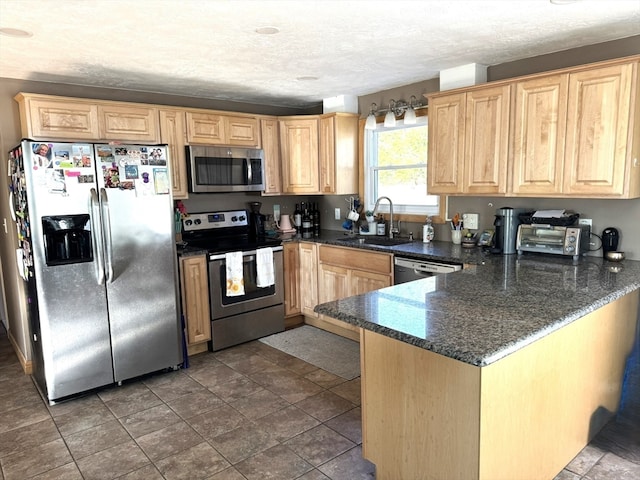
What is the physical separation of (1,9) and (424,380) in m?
2.61

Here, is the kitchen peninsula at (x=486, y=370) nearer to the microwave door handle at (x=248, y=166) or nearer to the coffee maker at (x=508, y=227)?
the coffee maker at (x=508, y=227)

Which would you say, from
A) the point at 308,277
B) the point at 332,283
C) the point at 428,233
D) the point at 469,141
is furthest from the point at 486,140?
the point at 308,277

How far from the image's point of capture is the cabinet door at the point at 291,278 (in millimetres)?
4418

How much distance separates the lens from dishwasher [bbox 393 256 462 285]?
3.23 m

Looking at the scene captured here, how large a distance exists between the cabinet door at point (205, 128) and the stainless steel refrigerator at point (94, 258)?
0.77 meters

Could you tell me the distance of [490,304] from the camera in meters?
2.00

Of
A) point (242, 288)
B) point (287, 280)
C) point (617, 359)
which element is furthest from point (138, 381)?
point (617, 359)

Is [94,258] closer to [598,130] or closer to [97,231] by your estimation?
[97,231]

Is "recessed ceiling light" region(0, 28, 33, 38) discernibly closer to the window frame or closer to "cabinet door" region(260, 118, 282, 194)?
"cabinet door" region(260, 118, 282, 194)

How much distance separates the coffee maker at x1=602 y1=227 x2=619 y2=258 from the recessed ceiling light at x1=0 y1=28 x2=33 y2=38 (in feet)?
12.2

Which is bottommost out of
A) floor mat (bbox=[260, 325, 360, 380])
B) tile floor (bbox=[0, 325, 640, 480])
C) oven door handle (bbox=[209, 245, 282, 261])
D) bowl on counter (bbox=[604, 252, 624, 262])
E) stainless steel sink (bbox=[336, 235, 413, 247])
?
tile floor (bbox=[0, 325, 640, 480])

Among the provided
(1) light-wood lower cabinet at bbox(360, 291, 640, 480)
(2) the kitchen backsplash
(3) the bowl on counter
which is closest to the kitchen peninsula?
(1) light-wood lower cabinet at bbox(360, 291, 640, 480)

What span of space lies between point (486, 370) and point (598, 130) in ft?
6.20

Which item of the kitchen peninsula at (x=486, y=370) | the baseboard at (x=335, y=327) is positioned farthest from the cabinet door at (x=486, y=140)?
the baseboard at (x=335, y=327)
